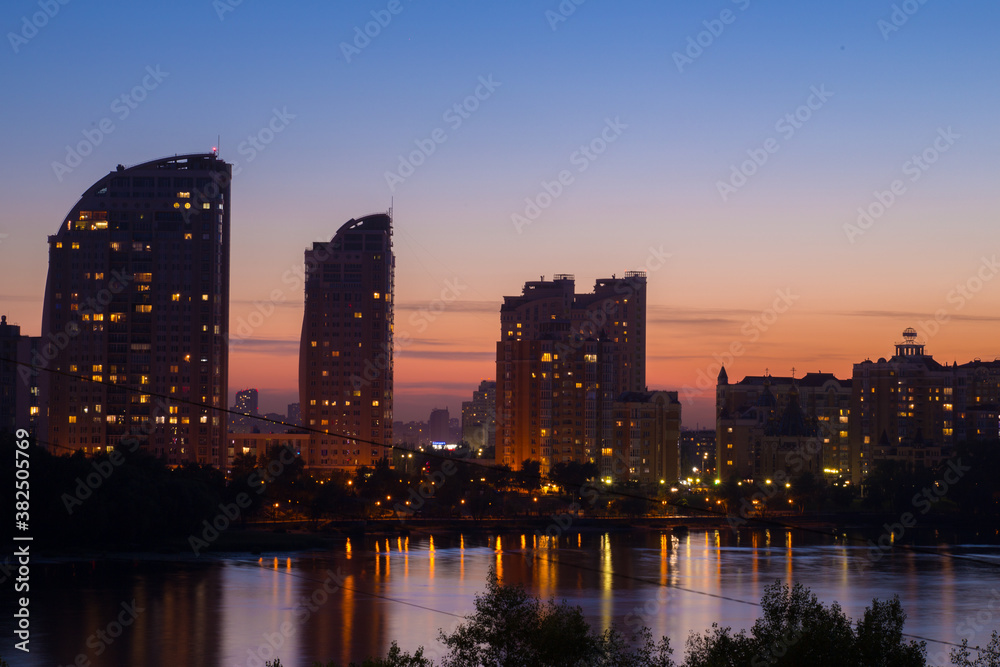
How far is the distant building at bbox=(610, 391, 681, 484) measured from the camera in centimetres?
9119

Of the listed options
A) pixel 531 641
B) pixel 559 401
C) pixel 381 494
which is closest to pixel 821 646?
pixel 531 641

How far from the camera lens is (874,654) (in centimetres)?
1517

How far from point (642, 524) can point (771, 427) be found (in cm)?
3332

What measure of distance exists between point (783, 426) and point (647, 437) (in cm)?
1398

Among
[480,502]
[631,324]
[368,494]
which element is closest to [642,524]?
[480,502]

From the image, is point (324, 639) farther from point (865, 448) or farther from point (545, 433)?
point (865, 448)

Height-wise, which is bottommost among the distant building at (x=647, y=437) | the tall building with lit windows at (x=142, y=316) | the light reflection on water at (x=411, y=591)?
the light reflection on water at (x=411, y=591)

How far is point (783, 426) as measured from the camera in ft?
328

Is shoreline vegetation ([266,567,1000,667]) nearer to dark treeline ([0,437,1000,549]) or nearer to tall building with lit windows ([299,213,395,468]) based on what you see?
dark treeline ([0,437,1000,549])

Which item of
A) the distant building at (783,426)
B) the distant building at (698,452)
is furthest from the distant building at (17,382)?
the distant building at (698,452)

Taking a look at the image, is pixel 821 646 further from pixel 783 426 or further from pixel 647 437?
pixel 783 426

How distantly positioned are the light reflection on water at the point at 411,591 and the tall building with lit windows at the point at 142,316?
20774 millimetres

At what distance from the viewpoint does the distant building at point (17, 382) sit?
8225cm

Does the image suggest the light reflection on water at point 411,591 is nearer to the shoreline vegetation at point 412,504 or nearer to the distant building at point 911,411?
the shoreline vegetation at point 412,504
